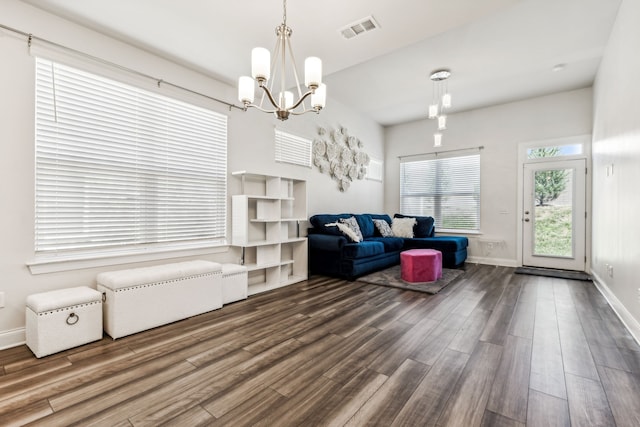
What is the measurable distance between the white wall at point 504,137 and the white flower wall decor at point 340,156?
6.01 feet

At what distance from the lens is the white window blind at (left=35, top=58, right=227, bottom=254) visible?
97.9 inches

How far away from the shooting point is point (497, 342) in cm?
229

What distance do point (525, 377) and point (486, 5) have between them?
2.74 meters

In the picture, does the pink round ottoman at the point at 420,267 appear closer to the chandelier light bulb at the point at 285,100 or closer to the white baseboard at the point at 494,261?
the white baseboard at the point at 494,261

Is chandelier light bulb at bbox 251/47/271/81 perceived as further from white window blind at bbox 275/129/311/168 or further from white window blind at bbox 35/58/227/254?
white window blind at bbox 275/129/311/168

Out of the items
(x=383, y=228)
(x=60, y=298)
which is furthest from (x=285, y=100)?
(x=383, y=228)

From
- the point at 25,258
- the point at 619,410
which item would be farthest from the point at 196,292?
the point at 619,410

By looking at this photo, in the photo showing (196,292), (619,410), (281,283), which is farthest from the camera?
(281,283)

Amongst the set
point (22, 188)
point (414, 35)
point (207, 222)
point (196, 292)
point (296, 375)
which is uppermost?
point (414, 35)

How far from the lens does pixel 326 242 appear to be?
14.6 feet

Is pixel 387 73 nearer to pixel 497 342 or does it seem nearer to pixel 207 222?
pixel 207 222

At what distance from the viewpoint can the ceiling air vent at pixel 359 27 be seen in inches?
100

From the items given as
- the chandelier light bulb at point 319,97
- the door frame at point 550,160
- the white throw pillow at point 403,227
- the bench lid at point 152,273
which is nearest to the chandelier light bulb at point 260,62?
the chandelier light bulb at point 319,97

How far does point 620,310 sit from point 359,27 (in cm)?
364
